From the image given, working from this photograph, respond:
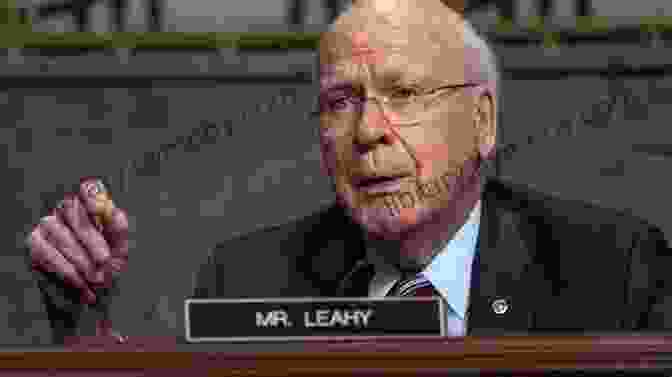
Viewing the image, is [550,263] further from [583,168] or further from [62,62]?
[62,62]

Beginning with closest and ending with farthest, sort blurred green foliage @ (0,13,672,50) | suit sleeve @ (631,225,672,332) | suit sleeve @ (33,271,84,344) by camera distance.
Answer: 1. suit sleeve @ (631,225,672,332)
2. suit sleeve @ (33,271,84,344)
3. blurred green foliage @ (0,13,672,50)

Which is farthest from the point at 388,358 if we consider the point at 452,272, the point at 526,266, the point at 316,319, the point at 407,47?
the point at 407,47

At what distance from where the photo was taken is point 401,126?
8.27 feet

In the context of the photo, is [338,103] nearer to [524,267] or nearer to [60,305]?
[524,267]

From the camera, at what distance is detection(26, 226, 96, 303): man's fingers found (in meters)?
2.63

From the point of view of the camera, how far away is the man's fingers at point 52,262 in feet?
8.64

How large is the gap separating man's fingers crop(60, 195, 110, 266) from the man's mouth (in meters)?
0.58

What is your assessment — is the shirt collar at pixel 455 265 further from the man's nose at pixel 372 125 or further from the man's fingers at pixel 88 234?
the man's fingers at pixel 88 234

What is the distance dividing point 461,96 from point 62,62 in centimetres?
94

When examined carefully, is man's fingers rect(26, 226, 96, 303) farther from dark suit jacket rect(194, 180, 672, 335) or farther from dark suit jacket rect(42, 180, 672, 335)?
dark suit jacket rect(194, 180, 672, 335)

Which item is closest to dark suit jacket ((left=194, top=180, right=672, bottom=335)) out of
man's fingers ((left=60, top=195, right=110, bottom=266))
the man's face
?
the man's face

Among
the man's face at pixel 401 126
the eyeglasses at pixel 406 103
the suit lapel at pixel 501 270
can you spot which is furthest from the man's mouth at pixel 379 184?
the suit lapel at pixel 501 270

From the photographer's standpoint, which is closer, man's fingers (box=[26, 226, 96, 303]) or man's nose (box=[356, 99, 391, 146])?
man's nose (box=[356, 99, 391, 146])

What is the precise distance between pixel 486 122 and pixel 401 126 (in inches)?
7.9
